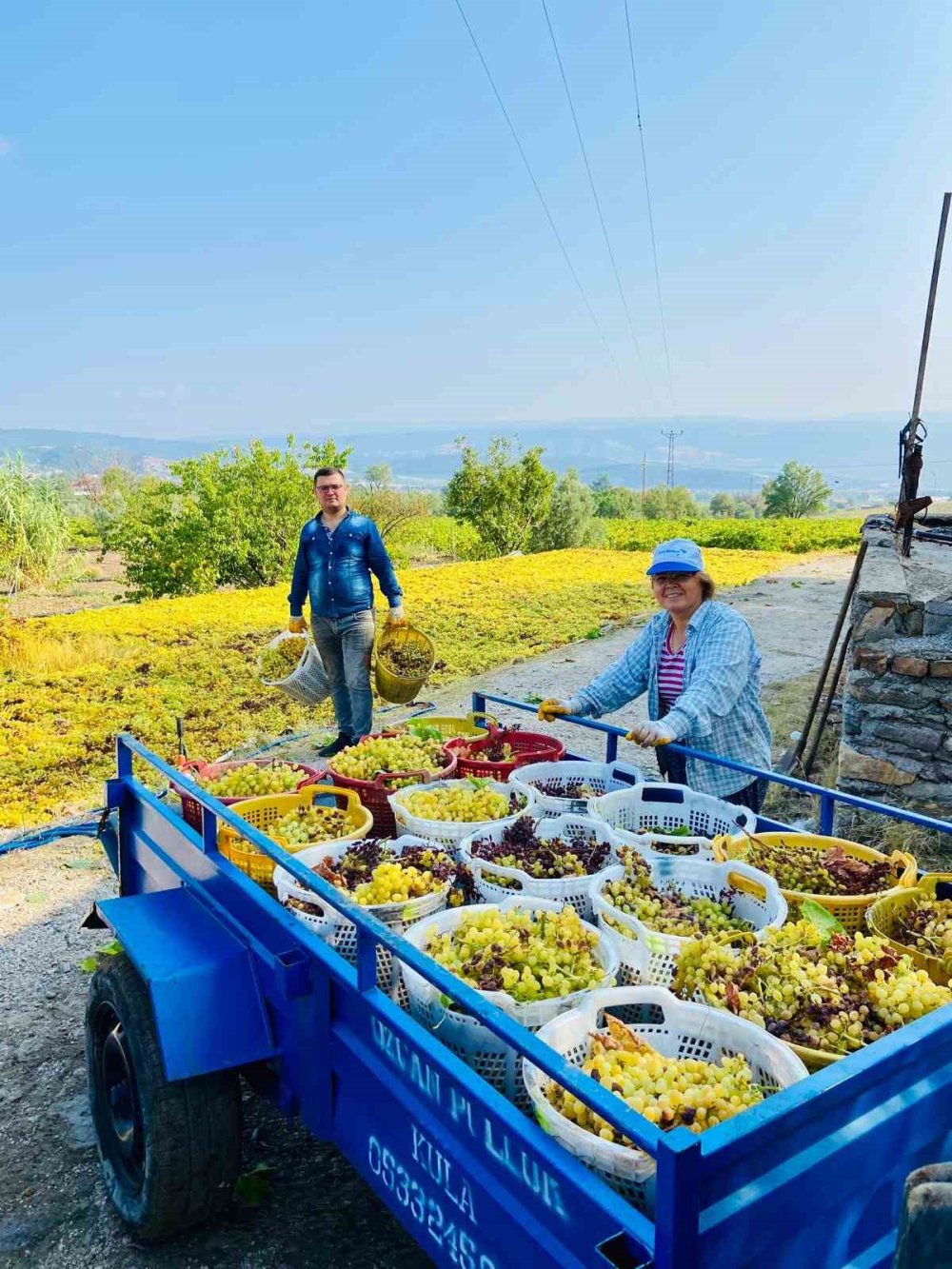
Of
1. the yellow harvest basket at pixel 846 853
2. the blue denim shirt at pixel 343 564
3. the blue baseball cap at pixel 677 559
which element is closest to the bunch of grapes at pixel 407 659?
the blue denim shirt at pixel 343 564

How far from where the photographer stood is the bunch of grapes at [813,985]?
2391 millimetres

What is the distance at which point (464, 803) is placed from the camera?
3998 mm

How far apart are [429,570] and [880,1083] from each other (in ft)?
75.9

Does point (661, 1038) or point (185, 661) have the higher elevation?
point (661, 1038)

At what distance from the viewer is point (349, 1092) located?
262cm

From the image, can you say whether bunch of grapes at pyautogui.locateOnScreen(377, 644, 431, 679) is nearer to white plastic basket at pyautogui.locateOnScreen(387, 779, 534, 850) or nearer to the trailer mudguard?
white plastic basket at pyautogui.locateOnScreen(387, 779, 534, 850)

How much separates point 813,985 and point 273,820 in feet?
8.10

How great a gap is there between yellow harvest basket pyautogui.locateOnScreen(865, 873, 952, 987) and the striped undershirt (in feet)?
5.30

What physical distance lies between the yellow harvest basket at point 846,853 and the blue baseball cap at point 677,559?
1.31 meters

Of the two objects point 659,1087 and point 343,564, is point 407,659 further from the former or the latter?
point 659,1087

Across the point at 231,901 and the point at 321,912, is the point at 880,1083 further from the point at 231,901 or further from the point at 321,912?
the point at 231,901

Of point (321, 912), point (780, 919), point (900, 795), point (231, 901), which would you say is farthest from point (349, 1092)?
point (900, 795)

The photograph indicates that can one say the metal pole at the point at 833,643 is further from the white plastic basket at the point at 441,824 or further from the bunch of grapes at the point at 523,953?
the bunch of grapes at the point at 523,953

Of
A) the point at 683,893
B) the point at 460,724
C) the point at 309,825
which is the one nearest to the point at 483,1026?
the point at 683,893
